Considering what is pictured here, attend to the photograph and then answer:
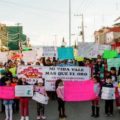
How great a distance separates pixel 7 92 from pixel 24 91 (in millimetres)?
703

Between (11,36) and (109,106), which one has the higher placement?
(11,36)

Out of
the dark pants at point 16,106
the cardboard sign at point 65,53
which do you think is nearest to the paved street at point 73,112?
the dark pants at point 16,106

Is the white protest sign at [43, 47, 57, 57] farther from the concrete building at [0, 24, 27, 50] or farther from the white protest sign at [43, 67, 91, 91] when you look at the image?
the concrete building at [0, 24, 27, 50]

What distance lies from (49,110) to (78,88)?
2.32 meters

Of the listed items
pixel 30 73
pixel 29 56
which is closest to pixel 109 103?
pixel 30 73

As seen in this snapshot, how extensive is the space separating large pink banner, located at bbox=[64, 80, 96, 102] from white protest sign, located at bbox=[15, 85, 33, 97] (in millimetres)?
1352

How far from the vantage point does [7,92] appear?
17.0 meters

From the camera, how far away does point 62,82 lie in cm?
1711

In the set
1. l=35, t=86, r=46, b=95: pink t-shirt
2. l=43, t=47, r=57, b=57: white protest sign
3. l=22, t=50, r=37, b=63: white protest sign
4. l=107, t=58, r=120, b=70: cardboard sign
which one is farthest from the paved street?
l=43, t=47, r=57, b=57: white protest sign

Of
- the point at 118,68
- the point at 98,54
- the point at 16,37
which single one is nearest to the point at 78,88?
the point at 118,68

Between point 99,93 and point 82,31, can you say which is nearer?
point 99,93

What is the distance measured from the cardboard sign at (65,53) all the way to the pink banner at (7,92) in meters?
8.35

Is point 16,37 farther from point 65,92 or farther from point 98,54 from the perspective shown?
point 65,92

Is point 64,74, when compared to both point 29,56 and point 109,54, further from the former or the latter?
point 29,56
